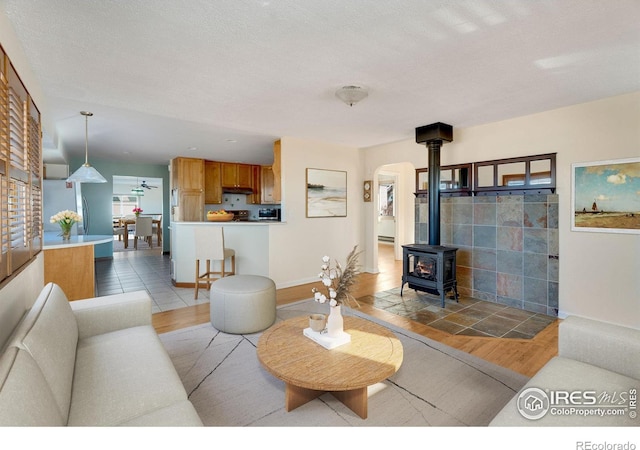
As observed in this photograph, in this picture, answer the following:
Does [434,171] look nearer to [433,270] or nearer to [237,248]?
[433,270]

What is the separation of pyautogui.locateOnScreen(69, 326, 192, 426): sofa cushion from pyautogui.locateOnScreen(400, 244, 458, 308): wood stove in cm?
315

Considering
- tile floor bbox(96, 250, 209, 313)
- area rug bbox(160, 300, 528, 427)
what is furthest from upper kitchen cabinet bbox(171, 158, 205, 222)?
area rug bbox(160, 300, 528, 427)

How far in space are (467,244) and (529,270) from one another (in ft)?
2.57

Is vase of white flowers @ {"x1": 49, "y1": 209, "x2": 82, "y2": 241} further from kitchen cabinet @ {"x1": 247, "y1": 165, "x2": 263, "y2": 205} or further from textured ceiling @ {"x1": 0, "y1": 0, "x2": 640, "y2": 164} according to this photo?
kitchen cabinet @ {"x1": 247, "y1": 165, "x2": 263, "y2": 205}

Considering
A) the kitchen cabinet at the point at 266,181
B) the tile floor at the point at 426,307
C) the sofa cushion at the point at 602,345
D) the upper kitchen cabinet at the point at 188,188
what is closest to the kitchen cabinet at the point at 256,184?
the kitchen cabinet at the point at 266,181

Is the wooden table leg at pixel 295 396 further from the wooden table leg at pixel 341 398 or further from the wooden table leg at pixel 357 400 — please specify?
the wooden table leg at pixel 357 400

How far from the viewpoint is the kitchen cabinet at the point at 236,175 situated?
6949 mm

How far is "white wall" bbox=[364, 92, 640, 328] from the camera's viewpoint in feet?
9.70

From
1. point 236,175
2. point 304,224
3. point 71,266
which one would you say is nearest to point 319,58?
point 304,224

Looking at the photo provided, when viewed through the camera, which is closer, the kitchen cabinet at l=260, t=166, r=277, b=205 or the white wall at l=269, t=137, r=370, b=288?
the white wall at l=269, t=137, r=370, b=288

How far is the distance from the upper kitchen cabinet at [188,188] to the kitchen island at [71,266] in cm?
295

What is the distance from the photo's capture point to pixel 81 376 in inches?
58.9

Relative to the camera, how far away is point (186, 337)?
2.85 m
